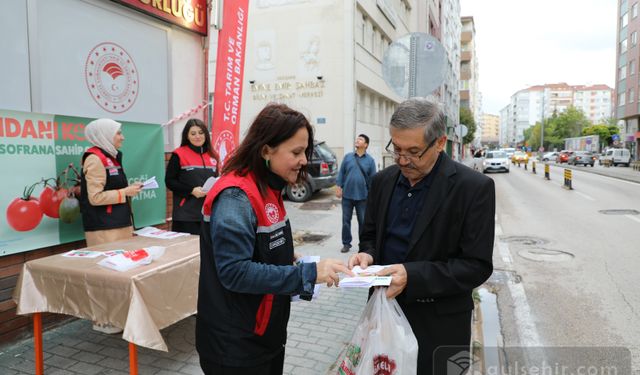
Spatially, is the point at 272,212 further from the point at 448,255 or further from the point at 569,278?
the point at 569,278

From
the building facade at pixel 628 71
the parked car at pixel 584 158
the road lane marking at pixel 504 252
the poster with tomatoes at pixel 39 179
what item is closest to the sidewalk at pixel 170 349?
the poster with tomatoes at pixel 39 179

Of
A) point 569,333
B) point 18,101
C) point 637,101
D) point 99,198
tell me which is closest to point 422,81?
point 569,333

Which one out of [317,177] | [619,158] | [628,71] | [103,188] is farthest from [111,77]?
[628,71]

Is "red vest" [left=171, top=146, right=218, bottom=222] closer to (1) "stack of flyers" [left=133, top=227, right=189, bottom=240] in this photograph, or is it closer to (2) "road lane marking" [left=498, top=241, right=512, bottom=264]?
(1) "stack of flyers" [left=133, top=227, right=189, bottom=240]

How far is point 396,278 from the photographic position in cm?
190

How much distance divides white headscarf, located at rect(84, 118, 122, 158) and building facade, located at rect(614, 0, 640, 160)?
56.6 m

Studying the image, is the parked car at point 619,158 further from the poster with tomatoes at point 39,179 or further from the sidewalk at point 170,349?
the poster with tomatoes at point 39,179

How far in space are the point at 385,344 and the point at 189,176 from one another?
3.44 m

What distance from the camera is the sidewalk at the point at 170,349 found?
136 inches

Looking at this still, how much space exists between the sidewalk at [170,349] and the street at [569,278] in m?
1.56

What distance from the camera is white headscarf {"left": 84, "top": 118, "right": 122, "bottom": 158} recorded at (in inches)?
154

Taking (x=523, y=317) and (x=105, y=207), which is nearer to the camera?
(x=105, y=207)

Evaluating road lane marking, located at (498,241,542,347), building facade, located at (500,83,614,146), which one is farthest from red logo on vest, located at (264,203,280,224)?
building facade, located at (500,83,614,146)

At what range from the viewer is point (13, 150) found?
12.4ft
